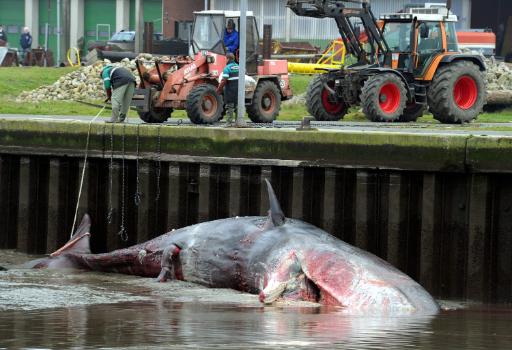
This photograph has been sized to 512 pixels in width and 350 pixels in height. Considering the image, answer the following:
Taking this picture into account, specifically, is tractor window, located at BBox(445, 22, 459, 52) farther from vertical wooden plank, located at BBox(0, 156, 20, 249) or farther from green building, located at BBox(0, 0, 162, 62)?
green building, located at BBox(0, 0, 162, 62)

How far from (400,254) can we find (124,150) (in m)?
4.72

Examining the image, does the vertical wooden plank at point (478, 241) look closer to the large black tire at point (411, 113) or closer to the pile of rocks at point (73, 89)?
the large black tire at point (411, 113)

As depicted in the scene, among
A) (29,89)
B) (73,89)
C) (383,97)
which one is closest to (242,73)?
(383,97)

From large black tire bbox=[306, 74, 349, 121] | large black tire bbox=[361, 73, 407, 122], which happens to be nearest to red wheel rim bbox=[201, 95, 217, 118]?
large black tire bbox=[306, 74, 349, 121]

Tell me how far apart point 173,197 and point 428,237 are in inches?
161

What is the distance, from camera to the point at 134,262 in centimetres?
1812

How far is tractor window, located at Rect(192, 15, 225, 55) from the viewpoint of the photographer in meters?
31.5

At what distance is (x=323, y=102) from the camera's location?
3070 cm

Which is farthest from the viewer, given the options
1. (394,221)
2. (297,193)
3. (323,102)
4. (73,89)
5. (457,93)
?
(73,89)

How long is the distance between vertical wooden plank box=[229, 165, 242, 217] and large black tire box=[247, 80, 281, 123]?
10317 millimetres

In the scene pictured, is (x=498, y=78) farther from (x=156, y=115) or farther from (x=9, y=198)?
(x=9, y=198)

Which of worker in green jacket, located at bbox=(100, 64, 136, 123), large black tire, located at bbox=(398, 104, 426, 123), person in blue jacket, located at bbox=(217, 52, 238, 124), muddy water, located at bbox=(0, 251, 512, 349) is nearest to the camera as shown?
muddy water, located at bbox=(0, 251, 512, 349)

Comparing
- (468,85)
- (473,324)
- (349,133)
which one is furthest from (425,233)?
(468,85)

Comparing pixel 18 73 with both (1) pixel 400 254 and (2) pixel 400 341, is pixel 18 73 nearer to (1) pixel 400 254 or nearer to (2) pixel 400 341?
(1) pixel 400 254
